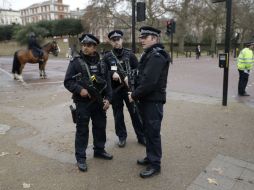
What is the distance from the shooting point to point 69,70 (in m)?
4.13

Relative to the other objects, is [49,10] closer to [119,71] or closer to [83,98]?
[119,71]

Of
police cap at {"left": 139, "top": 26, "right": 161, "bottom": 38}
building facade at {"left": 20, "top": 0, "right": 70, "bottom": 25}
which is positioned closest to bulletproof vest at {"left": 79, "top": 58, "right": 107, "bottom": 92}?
police cap at {"left": 139, "top": 26, "right": 161, "bottom": 38}

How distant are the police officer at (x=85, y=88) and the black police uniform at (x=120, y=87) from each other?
50 cm

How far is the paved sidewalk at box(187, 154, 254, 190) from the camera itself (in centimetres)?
378

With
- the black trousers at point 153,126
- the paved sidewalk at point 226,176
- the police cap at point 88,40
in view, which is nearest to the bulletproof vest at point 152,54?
the black trousers at point 153,126

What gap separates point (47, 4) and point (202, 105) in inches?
4343

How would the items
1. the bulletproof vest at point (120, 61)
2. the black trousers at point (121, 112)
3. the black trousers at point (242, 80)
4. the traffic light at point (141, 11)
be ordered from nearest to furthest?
the bulletproof vest at point (120, 61) < the black trousers at point (121, 112) < the traffic light at point (141, 11) < the black trousers at point (242, 80)

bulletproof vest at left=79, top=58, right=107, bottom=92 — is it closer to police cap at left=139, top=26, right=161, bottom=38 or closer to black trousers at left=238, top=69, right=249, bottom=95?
police cap at left=139, top=26, right=161, bottom=38

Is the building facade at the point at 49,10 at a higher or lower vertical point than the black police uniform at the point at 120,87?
higher

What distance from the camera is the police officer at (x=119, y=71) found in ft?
15.7

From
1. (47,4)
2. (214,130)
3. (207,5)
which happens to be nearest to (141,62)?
(214,130)

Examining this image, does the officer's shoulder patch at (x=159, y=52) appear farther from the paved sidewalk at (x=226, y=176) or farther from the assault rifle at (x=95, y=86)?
the paved sidewalk at (x=226, y=176)

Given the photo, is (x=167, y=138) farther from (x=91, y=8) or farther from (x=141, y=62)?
(x=91, y=8)

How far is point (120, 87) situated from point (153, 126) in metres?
1.20
